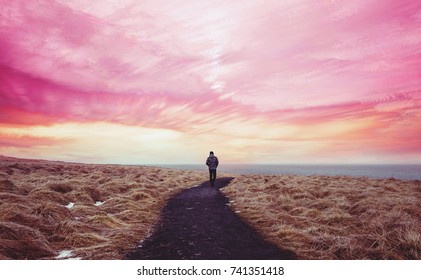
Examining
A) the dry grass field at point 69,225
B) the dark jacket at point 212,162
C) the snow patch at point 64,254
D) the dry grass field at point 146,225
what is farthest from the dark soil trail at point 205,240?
the dark jacket at point 212,162

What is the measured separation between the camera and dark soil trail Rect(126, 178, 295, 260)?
6996 millimetres

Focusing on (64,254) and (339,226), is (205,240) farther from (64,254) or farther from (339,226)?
(339,226)

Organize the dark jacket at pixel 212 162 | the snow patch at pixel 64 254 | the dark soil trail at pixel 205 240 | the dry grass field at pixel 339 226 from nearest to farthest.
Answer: the snow patch at pixel 64 254, the dark soil trail at pixel 205 240, the dry grass field at pixel 339 226, the dark jacket at pixel 212 162

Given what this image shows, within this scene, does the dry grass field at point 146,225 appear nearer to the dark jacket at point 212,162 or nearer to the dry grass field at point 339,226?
the dry grass field at point 339,226

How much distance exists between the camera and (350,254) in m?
6.96

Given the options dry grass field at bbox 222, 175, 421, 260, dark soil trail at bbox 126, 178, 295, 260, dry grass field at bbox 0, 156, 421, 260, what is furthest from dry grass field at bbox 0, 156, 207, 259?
dry grass field at bbox 222, 175, 421, 260

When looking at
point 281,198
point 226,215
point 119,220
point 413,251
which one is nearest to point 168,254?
point 119,220

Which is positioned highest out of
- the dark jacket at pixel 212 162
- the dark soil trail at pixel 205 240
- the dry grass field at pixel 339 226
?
the dark jacket at pixel 212 162

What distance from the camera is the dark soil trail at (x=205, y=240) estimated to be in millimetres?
6996

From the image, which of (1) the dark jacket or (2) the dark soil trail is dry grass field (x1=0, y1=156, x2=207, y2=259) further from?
(1) the dark jacket

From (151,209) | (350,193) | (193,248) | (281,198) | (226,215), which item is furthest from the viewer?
Answer: (350,193)

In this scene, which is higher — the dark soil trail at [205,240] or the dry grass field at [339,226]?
the dry grass field at [339,226]
